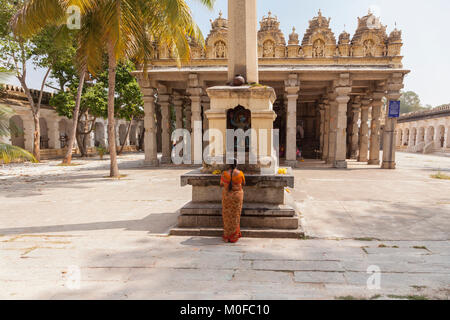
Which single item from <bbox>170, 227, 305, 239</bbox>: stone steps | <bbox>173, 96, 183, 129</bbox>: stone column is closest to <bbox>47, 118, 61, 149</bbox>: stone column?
<bbox>173, 96, 183, 129</bbox>: stone column

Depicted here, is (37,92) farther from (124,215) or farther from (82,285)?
(82,285)

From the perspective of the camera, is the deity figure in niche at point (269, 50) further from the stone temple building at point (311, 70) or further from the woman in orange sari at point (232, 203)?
the woman in orange sari at point (232, 203)

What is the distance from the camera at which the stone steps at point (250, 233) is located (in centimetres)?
454

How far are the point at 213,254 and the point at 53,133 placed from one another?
2537 centimetres

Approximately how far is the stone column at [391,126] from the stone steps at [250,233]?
12.8 m

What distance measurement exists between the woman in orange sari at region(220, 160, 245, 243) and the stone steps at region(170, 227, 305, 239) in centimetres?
30

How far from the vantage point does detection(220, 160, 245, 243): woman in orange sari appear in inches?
171

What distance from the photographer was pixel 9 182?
10742 mm

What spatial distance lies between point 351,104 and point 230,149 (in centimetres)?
1943

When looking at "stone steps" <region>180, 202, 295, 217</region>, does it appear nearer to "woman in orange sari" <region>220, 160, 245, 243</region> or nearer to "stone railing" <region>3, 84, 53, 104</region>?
"woman in orange sari" <region>220, 160, 245, 243</region>

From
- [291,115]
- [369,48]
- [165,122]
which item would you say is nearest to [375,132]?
[369,48]

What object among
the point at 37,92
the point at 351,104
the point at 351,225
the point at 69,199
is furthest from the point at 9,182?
the point at 351,104

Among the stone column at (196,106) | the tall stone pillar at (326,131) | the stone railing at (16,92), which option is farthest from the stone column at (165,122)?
the stone railing at (16,92)

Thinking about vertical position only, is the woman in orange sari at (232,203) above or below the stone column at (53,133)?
below
